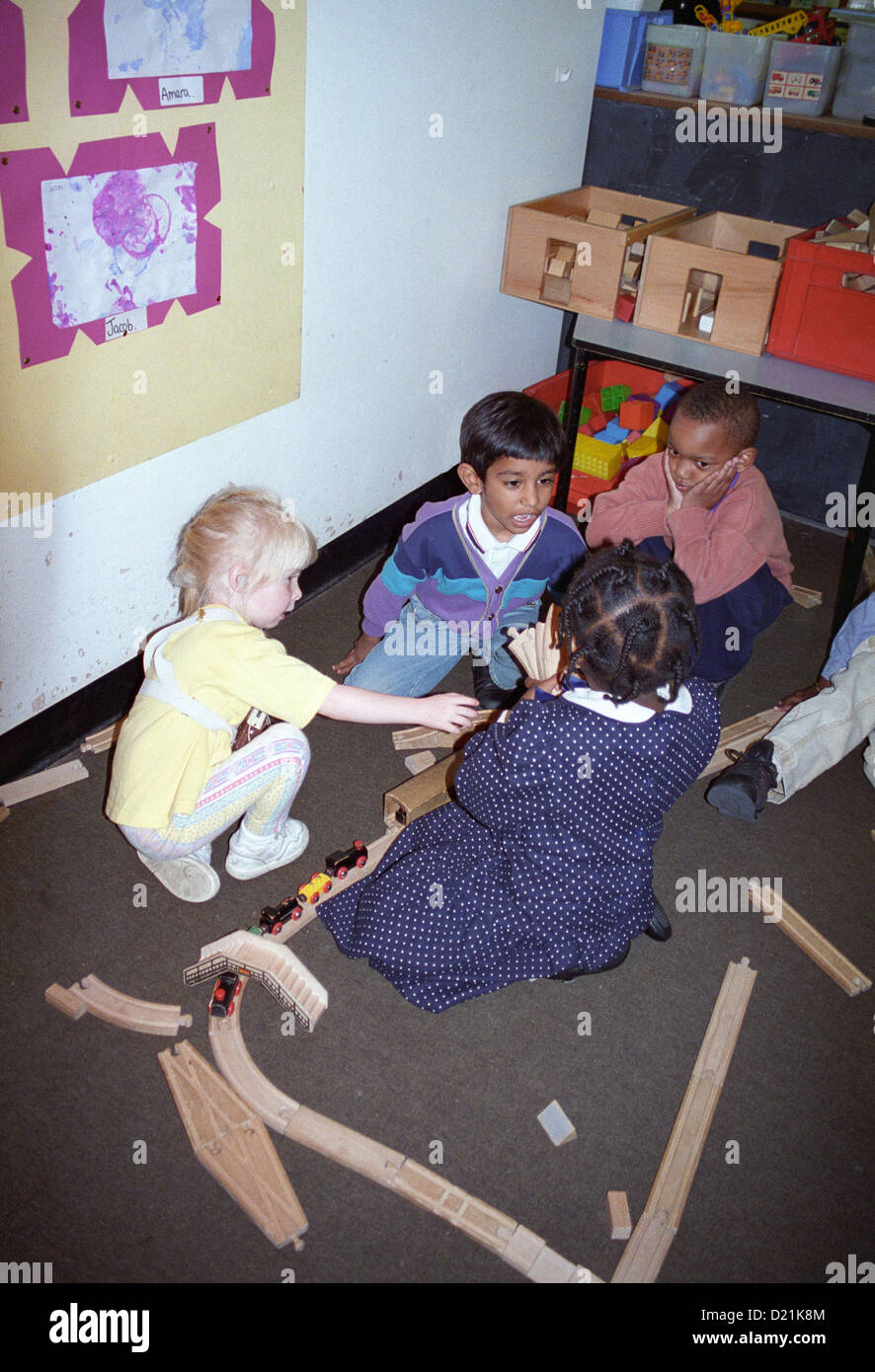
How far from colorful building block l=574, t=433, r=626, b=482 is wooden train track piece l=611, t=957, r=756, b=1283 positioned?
85.6 inches

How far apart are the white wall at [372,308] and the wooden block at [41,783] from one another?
6.9 inches

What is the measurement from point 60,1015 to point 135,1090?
0.26 m

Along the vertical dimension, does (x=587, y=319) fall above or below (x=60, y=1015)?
above

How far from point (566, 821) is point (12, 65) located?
1.80m

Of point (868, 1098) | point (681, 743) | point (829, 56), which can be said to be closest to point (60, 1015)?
point (681, 743)

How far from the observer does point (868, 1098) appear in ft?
7.00

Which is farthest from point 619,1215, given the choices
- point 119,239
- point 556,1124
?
point 119,239

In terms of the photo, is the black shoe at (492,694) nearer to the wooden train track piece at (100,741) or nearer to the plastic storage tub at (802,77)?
the wooden train track piece at (100,741)

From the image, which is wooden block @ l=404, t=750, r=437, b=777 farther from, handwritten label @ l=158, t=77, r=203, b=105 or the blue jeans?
handwritten label @ l=158, t=77, r=203, b=105

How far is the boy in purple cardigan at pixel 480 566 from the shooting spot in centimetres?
268

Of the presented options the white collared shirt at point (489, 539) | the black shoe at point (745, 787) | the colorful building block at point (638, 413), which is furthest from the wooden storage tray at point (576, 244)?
the black shoe at point (745, 787)

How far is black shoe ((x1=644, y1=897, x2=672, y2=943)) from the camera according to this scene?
7.95ft

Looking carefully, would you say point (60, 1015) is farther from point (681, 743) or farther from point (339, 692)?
point (681, 743)

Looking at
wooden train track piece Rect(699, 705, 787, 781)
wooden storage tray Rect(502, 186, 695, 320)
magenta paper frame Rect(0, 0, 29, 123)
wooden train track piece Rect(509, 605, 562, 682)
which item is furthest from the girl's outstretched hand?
wooden storage tray Rect(502, 186, 695, 320)
